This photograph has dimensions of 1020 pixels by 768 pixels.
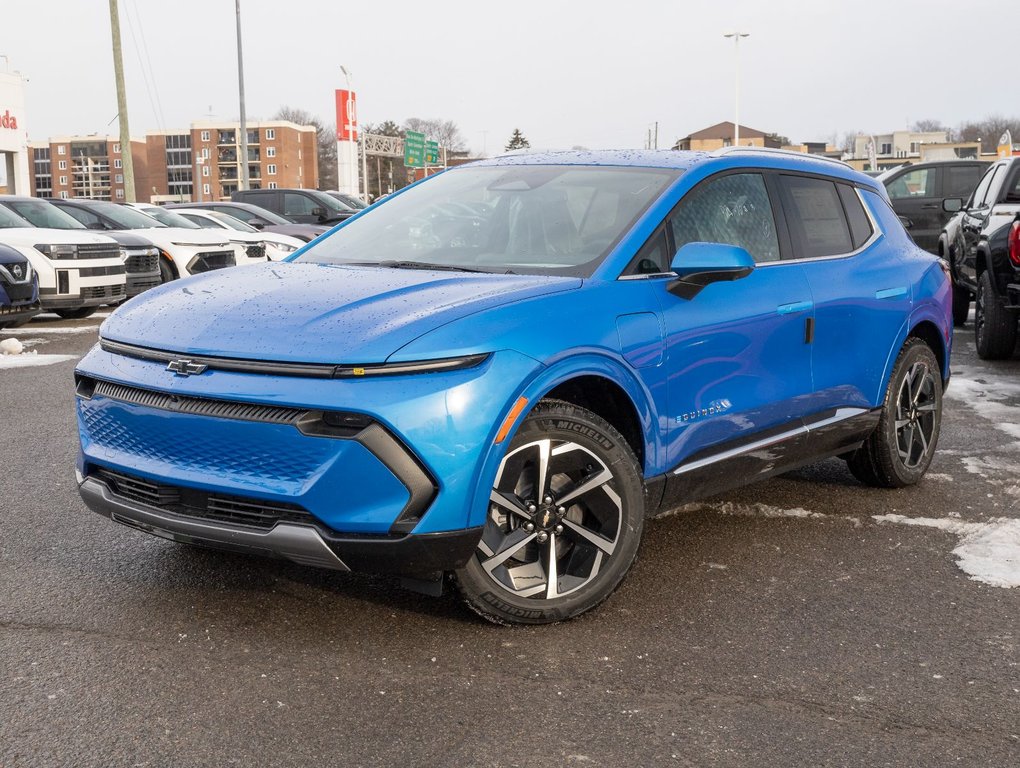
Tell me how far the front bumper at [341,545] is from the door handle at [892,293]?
2.79m

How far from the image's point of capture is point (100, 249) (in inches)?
546

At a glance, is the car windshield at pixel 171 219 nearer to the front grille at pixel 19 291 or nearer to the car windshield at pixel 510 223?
the front grille at pixel 19 291

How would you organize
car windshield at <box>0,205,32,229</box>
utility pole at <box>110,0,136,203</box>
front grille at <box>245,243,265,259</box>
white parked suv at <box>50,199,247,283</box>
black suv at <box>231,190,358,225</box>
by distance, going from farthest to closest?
utility pole at <box>110,0,136,203</box>
black suv at <box>231,190,358,225</box>
front grille at <box>245,243,265,259</box>
white parked suv at <box>50,199,247,283</box>
car windshield at <box>0,205,32,229</box>

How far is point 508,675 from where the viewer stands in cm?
342

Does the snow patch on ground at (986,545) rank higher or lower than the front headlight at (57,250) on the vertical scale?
lower

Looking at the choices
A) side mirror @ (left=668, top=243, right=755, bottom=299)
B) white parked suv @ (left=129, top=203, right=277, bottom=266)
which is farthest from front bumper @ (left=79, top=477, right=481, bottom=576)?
white parked suv @ (left=129, top=203, right=277, bottom=266)

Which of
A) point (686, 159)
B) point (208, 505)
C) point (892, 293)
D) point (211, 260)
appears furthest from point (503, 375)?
point (211, 260)

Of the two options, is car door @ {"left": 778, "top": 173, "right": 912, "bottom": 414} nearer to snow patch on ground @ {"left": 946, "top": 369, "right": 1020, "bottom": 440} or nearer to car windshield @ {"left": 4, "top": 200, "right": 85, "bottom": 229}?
snow patch on ground @ {"left": 946, "top": 369, "right": 1020, "bottom": 440}

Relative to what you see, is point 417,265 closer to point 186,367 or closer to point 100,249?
point 186,367

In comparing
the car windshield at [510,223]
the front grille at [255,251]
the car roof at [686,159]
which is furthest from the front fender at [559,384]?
the front grille at [255,251]

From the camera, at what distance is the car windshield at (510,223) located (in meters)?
4.30

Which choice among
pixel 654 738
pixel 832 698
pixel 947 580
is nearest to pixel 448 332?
pixel 654 738

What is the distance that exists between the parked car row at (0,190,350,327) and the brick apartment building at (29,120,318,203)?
117 meters

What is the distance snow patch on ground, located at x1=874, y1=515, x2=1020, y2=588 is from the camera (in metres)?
4.44
